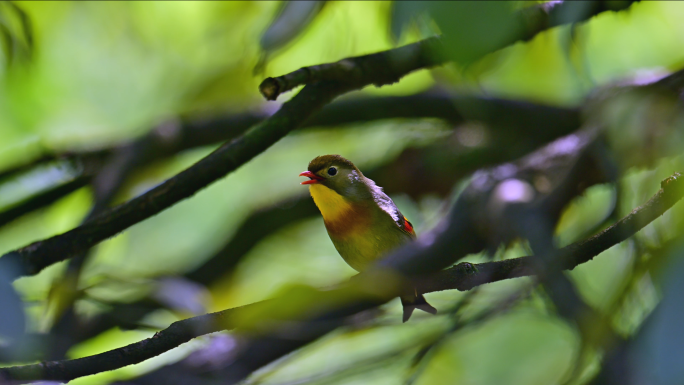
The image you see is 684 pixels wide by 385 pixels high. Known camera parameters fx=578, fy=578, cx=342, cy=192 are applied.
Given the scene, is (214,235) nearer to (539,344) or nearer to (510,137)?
(510,137)

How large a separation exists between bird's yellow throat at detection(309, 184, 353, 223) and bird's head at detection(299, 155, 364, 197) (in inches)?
1.1

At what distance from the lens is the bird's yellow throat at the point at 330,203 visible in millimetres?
2785

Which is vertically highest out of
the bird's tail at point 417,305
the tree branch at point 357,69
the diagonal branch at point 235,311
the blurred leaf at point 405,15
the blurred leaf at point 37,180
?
the blurred leaf at point 37,180

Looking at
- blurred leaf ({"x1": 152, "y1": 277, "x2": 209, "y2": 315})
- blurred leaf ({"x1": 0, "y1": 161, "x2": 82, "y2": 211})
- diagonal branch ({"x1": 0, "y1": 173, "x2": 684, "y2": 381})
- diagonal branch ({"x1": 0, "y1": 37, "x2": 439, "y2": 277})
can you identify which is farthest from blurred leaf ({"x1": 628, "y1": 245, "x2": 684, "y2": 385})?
blurred leaf ({"x1": 0, "y1": 161, "x2": 82, "y2": 211})

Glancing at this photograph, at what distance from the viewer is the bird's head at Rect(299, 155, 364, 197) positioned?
2.82 m

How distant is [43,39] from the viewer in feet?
12.6

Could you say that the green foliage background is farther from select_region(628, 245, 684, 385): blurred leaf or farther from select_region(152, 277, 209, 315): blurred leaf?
select_region(628, 245, 684, 385): blurred leaf

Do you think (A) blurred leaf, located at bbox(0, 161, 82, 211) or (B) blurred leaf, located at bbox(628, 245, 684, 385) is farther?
(A) blurred leaf, located at bbox(0, 161, 82, 211)

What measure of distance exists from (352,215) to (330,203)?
124mm

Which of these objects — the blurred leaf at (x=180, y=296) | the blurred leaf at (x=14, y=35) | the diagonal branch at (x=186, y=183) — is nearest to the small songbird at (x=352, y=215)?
the diagonal branch at (x=186, y=183)

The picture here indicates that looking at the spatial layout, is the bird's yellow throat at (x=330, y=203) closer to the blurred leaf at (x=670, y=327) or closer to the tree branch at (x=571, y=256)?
the tree branch at (x=571, y=256)

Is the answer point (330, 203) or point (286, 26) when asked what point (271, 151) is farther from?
point (286, 26)

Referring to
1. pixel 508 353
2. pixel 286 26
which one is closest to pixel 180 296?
pixel 508 353

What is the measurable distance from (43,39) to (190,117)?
1267mm
